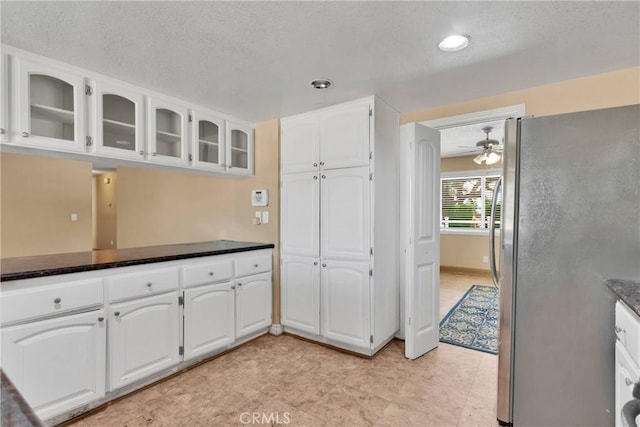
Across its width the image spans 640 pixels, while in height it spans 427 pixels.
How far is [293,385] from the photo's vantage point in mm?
2143

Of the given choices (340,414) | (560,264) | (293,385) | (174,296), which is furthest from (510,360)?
(174,296)

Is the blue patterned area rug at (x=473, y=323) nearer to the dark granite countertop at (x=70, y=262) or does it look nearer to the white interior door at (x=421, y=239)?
the white interior door at (x=421, y=239)

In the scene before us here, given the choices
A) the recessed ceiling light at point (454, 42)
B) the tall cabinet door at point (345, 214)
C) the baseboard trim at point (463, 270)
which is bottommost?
the baseboard trim at point (463, 270)

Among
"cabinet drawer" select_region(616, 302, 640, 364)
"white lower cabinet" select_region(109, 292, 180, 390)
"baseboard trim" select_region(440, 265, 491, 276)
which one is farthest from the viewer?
"baseboard trim" select_region(440, 265, 491, 276)

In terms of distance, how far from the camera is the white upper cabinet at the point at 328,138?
2588mm

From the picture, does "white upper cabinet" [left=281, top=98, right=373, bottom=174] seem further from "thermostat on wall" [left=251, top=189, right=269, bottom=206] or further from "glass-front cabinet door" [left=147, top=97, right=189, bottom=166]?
"glass-front cabinet door" [left=147, top=97, right=189, bottom=166]

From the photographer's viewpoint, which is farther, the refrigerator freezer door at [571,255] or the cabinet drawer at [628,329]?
the refrigerator freezer door at [571,255]

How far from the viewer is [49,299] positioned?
1.67 meters

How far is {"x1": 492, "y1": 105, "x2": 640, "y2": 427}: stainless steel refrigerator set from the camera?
1426mm

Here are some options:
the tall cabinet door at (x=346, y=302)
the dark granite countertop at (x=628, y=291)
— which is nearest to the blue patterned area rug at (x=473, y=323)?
the tall cabinet door at (x=346, y=302)

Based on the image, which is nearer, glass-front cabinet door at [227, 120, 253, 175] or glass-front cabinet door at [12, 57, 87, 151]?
glass-front cabinet door at [12, 57, 87, 151]

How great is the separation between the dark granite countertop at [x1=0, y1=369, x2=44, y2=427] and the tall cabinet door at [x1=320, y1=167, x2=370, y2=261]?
7.31 feet

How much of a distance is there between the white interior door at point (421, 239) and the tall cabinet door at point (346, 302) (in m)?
0.36

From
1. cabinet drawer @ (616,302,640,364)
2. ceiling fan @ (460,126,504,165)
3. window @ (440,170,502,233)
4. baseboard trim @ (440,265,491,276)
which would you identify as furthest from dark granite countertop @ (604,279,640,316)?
baseboard trim @ (440,265,491,276)
